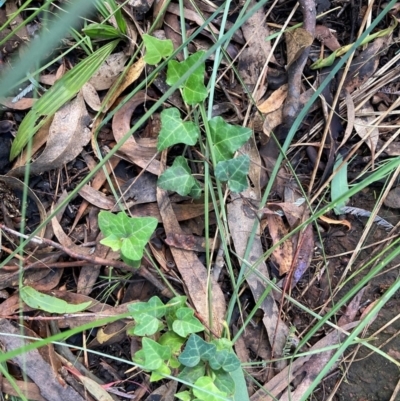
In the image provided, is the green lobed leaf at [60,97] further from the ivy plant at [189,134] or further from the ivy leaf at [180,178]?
the ivy leaf at [180,178]

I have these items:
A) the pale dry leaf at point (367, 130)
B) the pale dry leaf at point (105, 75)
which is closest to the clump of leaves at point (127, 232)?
the pale dry leaf at point (105, 75)

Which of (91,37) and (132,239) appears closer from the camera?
(132,239)

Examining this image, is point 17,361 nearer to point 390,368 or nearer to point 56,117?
point 56,117

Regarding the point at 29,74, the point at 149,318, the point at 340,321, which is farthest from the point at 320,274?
the point at 29,74

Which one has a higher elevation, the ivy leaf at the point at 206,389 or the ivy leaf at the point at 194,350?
the ivy leaf at the point at 194,350

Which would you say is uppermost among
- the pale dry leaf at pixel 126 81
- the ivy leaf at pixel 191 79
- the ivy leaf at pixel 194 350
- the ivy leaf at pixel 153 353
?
the pale dry leaf at pixel 126 81

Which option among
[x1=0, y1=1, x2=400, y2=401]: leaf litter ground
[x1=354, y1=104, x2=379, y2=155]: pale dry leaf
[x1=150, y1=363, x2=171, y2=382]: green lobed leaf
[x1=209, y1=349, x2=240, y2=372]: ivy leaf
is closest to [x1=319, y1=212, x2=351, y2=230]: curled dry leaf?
[x1=0, y1=1, x2=400, y2=401]: leaf litter ground
